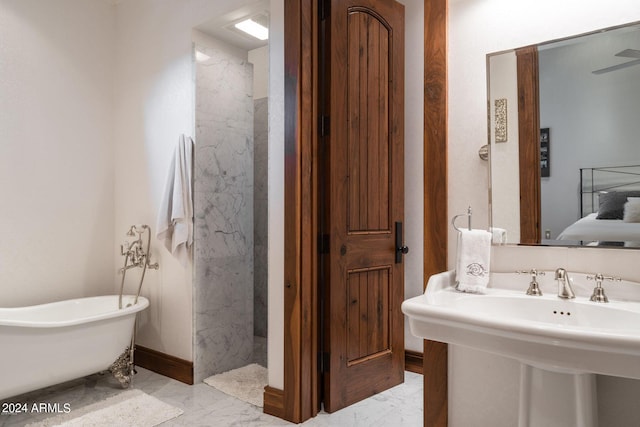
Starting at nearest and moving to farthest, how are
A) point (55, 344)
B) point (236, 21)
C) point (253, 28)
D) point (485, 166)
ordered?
1. point (485, 166)
2. point (55, 344)
3. point (236, 21)
4. point (253, 28)

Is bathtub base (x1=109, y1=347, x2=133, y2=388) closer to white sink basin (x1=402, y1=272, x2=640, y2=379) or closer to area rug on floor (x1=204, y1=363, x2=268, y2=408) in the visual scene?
area rug on floor (x1=204, y1=363, x2=268, y2=408)

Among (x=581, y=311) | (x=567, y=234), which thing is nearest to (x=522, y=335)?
(x=581, y=311)

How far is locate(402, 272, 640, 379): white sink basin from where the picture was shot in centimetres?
108

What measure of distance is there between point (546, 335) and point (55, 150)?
10.9 feet

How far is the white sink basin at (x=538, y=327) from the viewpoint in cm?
108

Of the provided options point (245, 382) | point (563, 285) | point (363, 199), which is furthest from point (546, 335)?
point (245, 382)

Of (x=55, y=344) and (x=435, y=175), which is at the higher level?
(x=435, y=175)

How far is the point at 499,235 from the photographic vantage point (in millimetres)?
1774

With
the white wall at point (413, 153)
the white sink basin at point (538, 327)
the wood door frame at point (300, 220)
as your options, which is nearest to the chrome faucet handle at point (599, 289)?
the white sink basin at point (538, 327)

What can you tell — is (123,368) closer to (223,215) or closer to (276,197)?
(223,215)

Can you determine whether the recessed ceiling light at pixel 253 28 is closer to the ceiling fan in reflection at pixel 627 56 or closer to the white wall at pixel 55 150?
the white wall at pixel 55 150

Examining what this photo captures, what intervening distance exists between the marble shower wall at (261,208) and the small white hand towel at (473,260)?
7.73 ft

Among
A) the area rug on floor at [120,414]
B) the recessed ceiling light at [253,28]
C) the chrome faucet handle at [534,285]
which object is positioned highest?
the recessed ceiling light at [253,28]

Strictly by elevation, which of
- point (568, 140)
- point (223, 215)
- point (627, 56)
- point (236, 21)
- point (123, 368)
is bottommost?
point (123, 368)
